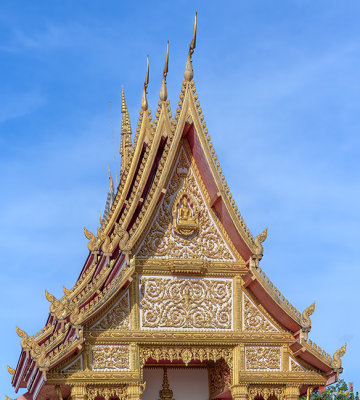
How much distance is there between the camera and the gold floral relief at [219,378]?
19719 mm

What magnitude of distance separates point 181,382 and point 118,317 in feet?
10.9

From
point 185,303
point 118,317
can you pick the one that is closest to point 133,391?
point 118,317

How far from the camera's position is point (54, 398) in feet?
63.2

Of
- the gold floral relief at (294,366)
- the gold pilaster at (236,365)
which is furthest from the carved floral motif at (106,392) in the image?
the gold floral relief at (294,366)

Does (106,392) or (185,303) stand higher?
(185,303)

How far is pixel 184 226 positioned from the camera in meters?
19.1

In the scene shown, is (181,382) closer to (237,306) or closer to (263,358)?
(263,358)

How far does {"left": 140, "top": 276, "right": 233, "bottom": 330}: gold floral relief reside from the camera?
18.8 metres

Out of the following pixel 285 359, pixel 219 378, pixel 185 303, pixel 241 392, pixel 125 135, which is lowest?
pixel 241 392

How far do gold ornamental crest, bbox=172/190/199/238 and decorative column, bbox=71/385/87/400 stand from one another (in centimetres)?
347

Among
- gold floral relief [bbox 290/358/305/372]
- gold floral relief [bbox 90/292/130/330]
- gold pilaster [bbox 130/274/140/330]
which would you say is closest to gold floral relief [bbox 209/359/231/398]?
gold floral relief [bbox 290/358/305/372]

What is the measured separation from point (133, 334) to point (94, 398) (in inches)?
68.7

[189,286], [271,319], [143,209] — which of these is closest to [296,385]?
[271,319]

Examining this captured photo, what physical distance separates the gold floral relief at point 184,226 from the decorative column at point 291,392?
2702 millimetres
